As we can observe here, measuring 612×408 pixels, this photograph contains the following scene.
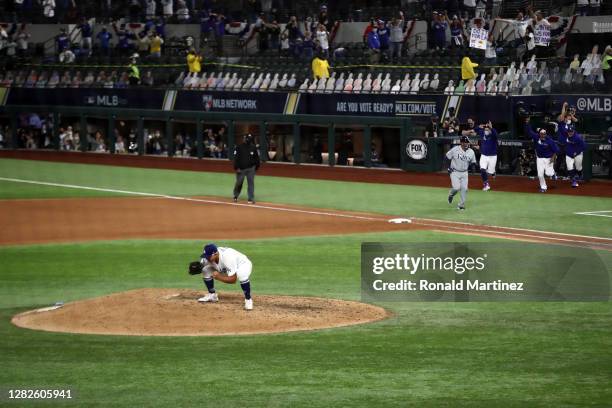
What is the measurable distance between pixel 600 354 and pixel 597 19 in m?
25.6

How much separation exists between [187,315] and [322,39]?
28.8m

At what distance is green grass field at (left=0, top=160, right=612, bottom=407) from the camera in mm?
11164

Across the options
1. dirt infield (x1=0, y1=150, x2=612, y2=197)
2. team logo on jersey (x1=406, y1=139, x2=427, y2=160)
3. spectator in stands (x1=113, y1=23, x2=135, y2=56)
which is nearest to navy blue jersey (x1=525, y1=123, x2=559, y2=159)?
dirt infield (x1=0, y1=150, x2=612, y2=197)

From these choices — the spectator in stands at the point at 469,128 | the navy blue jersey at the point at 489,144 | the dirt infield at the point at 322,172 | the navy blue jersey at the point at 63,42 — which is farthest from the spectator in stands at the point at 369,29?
the navy blue jersey at the point at 63,42

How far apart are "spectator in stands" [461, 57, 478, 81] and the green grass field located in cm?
1671

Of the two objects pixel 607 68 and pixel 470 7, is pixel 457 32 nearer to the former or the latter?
pixel 470 7

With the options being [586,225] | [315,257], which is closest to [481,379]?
[315,257]

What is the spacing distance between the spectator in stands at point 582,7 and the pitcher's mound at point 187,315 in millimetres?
23300

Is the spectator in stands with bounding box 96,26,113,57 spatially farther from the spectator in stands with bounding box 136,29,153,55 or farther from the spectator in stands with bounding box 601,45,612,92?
the spectator in stands with bounding box 601,45,612,92

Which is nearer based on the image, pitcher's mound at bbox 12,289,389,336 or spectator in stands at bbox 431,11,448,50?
pitcher's mound at bbox 12,289,389,336

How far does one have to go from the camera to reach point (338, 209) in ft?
95.9

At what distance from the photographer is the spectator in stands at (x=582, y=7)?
3678cm

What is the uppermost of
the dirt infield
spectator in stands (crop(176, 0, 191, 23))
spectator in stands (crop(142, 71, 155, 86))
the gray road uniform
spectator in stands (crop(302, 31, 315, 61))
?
spectator in stands (crop(176, 0, 191, 23))

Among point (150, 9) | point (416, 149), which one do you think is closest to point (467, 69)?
point (416, 149)
